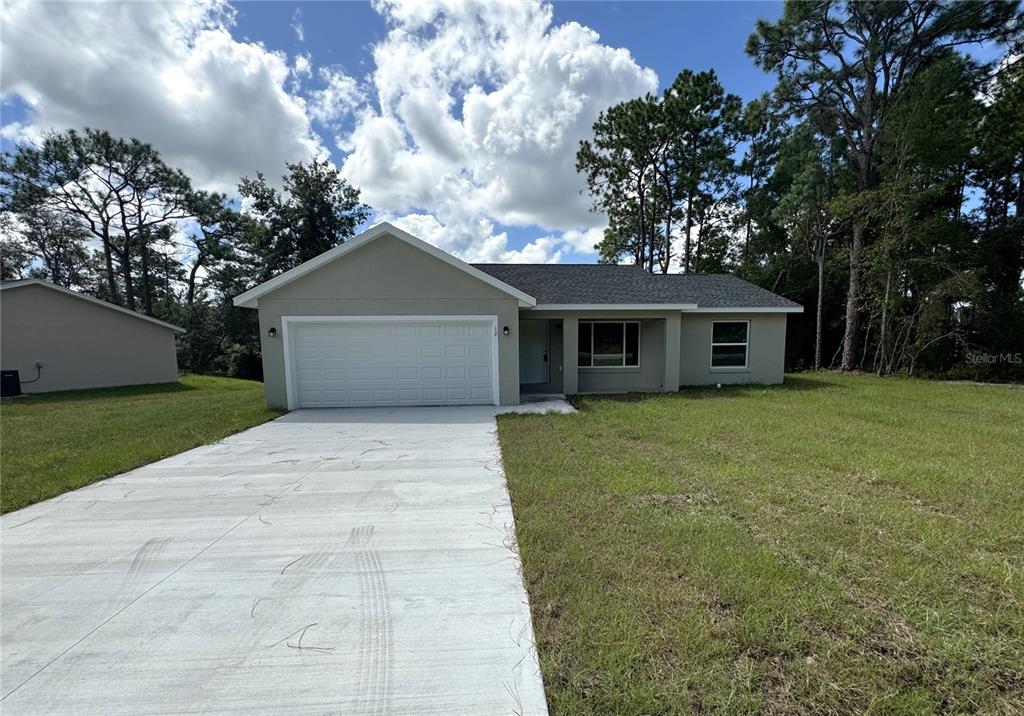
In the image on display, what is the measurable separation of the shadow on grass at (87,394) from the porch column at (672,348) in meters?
17.4

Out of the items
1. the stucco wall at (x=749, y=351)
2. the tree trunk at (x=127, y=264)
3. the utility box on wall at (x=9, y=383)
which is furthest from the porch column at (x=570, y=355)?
the tree trunk at (x=127, y=264)

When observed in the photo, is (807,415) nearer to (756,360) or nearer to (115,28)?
(756,360)

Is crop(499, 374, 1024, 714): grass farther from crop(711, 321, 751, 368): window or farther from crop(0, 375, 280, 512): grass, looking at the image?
crop(711, 321, 751, 368): window

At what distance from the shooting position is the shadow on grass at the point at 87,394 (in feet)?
41.9

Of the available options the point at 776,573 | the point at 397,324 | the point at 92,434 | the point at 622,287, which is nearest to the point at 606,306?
the point at 622,287

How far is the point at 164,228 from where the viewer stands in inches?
1069

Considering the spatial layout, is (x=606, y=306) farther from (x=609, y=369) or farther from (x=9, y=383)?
(x=9, y=383)

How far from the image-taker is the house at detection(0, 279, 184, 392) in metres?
14.5

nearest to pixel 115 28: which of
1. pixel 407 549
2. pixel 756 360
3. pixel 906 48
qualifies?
pixel 407 549

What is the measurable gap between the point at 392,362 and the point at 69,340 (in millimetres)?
15163

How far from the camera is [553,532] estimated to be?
335 centimetres

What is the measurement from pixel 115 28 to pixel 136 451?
849 centimetres

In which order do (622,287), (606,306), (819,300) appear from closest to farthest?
(606,306)
(622,287)
(819,300)

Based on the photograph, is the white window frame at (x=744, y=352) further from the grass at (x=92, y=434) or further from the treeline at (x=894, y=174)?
the grass at (x=92, y=434)
